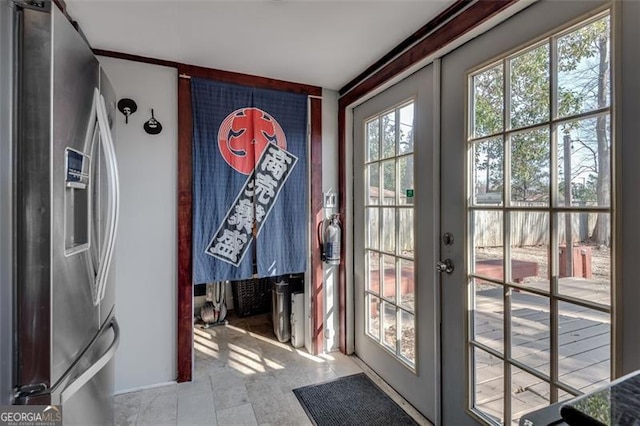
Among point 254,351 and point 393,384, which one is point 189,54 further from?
point 393,384

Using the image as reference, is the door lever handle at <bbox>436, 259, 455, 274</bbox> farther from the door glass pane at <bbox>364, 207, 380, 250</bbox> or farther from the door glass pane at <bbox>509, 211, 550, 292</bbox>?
the door glass pane at <bbox>364, 207, 380, 250</bbox>

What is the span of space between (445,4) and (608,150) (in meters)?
0.99

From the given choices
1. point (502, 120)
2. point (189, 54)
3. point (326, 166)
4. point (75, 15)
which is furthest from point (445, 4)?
point (75, 15)

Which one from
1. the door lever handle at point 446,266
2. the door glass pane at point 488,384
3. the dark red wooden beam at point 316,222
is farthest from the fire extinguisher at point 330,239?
the door glass pane at point 488,384

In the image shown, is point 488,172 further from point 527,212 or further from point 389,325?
point 389,325

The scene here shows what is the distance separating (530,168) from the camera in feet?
4.05

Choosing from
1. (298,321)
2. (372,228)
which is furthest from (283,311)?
(372,228)

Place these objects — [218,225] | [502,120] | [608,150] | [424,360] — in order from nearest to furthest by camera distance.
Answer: [608,150], [502,120], [424,360], [218,225]

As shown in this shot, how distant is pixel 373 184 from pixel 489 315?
3.80 feet

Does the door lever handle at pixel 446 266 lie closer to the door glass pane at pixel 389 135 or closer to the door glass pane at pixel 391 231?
the door glass pane at pixel 391 231

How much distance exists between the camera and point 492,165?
1.39 m

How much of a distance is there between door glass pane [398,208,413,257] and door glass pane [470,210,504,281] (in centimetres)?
44

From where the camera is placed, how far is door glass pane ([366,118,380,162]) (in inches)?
87.7

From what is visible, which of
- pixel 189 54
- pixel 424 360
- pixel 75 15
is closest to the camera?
pixel 75 15
